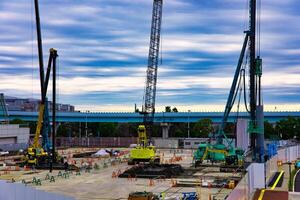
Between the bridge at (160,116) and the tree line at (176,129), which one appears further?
the bridge at (160,116)

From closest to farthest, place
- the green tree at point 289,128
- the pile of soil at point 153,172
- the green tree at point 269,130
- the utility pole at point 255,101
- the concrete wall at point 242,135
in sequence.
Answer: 1. the pile of soil at point 153,172
2. the utility pole at point 255,101
3. the concrete wall at point 242,135
4. the green tree at point 289,128
5. the green tree at point 269,130

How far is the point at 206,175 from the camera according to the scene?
56625 mm

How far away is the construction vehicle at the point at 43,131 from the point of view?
68.0 metres

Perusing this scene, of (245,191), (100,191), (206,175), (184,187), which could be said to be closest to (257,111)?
(206,175)

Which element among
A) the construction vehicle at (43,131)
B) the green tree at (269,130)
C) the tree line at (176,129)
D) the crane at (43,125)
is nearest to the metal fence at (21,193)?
the construction vehicle at (43,131)

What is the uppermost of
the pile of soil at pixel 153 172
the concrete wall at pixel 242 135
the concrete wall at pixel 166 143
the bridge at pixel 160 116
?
the bridge at pixel 160 116

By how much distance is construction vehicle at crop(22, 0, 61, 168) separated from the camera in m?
68.0

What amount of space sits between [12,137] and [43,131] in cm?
4515

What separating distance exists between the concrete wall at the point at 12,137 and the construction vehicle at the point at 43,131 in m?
33.3

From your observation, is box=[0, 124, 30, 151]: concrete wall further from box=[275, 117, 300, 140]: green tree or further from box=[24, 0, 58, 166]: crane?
box=[275, 117, 300, 140]: green tree

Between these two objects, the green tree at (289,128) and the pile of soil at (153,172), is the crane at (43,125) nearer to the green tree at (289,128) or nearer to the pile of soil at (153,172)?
the pile of soil at (153,172)

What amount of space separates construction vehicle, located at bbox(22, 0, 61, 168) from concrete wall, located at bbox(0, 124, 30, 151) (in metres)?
33.3

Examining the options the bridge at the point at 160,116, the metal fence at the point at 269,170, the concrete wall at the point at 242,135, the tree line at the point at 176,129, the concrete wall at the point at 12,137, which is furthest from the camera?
the bridge at the point at 160,116

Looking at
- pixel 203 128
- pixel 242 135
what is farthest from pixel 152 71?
pixel 203 128
